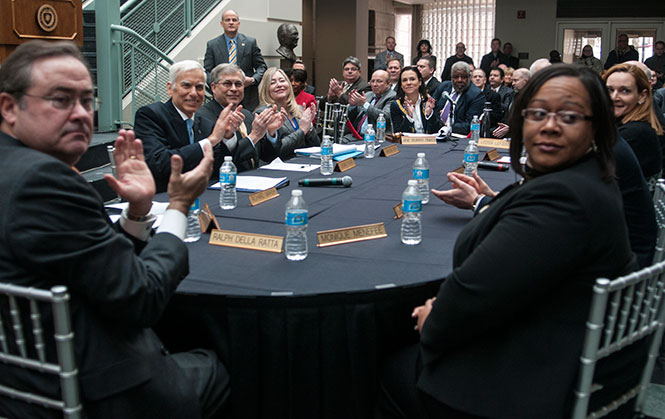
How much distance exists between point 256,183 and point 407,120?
3.13m

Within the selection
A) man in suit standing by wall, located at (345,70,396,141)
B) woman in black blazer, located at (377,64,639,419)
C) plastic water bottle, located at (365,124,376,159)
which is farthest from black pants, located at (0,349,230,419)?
man in suit standing by wall, located at (345,70,396,141)

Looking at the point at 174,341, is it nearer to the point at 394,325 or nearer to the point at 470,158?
the point at 394,325

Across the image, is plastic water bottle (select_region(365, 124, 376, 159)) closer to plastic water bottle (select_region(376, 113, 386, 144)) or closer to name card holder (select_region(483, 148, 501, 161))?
name card holder (select_region(483, 148, 501, 161))

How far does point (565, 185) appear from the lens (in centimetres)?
131

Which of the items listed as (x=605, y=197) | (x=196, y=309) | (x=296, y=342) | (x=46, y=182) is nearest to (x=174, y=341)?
(x=196, y=309)

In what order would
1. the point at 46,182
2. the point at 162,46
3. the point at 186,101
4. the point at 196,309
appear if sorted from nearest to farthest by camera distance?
the point at 46,182, the point at 196,309, the point at 186,101, the point at 162,46

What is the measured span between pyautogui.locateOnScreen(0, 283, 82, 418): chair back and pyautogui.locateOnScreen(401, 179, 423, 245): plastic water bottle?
4.09 ft

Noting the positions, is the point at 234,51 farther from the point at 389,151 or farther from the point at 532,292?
the point at 532,292

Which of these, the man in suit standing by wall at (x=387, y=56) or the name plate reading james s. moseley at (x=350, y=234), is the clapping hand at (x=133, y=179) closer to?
the name plate reading james s. moseley at (x=350, y=234)

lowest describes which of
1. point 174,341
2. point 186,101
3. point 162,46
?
point 174,341

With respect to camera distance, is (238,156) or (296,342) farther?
(238,156)

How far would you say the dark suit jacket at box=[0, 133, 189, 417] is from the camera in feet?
3.95

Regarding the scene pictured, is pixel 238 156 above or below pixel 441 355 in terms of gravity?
above

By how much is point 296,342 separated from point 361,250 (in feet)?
1.62
